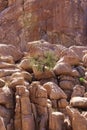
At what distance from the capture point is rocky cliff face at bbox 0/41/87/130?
1034 inches

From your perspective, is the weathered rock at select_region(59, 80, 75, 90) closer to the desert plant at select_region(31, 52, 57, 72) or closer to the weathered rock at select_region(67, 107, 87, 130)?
the desert plant at select_region(31, 52, 57, 72)

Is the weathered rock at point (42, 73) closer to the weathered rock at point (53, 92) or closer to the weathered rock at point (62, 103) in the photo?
the weathered rock at point (53, 92)

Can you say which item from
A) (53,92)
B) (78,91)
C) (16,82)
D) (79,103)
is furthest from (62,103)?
(16,82)

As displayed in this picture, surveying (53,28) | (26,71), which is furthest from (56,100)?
(53,28)

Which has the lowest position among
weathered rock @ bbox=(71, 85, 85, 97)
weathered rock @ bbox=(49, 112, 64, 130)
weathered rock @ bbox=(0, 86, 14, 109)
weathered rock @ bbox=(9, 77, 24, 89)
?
weathered rock @ bbox=(71, 85, 85, 97)

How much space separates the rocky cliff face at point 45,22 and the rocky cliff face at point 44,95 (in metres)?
15.5

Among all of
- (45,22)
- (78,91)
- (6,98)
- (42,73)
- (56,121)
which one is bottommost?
(78,91)

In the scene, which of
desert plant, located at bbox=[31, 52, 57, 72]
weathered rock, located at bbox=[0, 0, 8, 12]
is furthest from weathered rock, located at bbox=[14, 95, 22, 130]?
weathered rock, located at bbox=[0, 0, 8, 12]

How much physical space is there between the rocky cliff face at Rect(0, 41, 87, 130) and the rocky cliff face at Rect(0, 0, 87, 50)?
15.5 metres

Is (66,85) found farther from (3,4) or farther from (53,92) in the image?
(3,4)

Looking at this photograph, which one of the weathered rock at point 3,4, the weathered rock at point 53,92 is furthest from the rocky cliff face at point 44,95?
the weathered rock at point 3,4

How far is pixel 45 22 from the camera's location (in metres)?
54.8

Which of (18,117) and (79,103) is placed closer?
(18,117)

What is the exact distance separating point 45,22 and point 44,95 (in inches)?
1108
